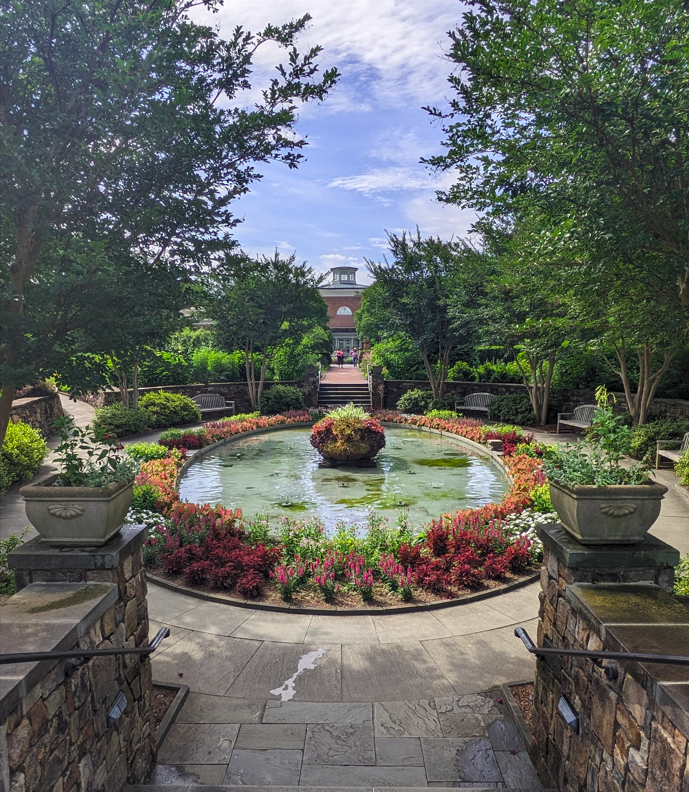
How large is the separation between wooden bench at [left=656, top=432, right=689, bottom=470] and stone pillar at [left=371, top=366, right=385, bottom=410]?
12.4 m

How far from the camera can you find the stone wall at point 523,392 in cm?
1372

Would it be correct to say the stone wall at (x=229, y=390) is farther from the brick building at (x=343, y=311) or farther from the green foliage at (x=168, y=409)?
the brick building at (x=343, y=311)

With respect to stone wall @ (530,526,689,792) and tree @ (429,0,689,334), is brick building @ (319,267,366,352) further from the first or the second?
stone wall @ (530,526,689,792)

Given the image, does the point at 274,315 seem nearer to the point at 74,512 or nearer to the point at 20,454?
the point at 20,454

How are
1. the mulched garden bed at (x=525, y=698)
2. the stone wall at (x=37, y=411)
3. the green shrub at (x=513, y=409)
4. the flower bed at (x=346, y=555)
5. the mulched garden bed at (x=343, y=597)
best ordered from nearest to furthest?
the mulched garden bed at (x=525, y=698), the mulched garden bed at (x=343, y=597), the flower bed at (x=346, y=555), the stone wall at (x=37, y=411), the green shrub at (x=513, y=409)

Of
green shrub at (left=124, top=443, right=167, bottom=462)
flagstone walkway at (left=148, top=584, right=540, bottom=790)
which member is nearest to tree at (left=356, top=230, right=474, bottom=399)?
green shrub at (left=124, top=443, right=167, bottom=462)

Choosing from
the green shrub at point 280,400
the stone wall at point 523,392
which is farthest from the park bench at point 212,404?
the stone wall at point 523,392

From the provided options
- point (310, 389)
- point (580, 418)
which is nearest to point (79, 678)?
point (580, 418)

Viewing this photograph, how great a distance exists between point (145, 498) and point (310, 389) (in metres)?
14.2

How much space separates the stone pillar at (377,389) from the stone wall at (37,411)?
1227 cm

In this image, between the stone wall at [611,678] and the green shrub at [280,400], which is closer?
the stone wall at [611,678]

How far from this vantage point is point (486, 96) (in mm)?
6293

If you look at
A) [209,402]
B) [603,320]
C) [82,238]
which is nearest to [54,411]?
[209,402]

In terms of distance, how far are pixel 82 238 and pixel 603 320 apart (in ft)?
31.0
